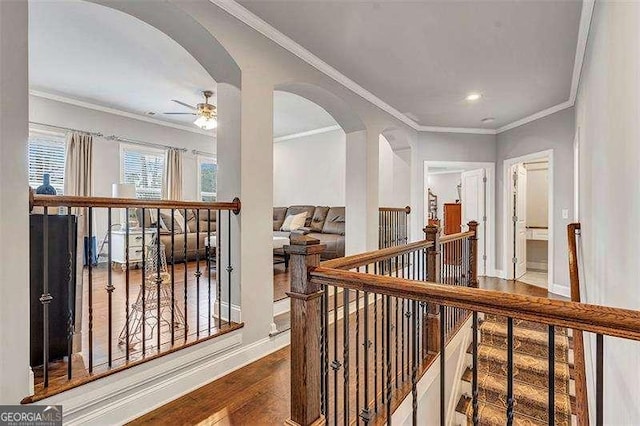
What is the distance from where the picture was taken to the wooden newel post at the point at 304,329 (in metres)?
1.36

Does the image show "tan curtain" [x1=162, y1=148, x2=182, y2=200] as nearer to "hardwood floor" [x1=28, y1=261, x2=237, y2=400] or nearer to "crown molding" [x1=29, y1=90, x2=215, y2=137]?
"crown molding" [x1=29, y1=90, x2=215, y2=137]

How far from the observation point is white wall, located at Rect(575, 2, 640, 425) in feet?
4.34

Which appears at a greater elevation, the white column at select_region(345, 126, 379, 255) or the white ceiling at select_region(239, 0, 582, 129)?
the white ceiling at select_region(239, 0, 582, 129)

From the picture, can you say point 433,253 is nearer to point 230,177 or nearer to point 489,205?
point 230,177

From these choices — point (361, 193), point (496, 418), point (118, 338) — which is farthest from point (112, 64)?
point (496, 418)

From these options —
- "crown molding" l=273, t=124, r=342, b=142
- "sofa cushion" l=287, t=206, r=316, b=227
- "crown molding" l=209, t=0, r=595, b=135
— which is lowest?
"sofa cushion" l=287, t=206, r=316, b=227

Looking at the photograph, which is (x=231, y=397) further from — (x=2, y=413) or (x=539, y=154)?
(x=539, y=154)

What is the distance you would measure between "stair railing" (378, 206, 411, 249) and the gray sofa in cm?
72

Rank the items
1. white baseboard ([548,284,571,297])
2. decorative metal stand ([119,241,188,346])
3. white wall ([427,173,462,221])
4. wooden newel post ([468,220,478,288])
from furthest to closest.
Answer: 1. white wall ([427,173,462,221])
2. white baseboard ([548,284,571,297])
3. wooden newel post ([468,220,478,288])
4. decorative metal stand ([119,241,188,346])

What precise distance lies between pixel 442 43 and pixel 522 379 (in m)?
3.52

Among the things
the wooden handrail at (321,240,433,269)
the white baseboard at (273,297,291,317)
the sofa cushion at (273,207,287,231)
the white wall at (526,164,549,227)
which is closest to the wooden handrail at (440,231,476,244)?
the wooden handrail at (321,240,433,269)

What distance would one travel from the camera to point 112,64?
4000 mm

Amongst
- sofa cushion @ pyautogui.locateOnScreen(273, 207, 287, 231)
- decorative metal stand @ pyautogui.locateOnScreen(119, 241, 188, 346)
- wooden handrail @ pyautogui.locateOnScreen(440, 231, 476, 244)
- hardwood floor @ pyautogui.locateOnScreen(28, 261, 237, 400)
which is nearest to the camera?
hardwood floor @ pyautogui.locateOnScreen(28, 261, 237, 400)

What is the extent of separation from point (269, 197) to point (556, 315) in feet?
7.36
